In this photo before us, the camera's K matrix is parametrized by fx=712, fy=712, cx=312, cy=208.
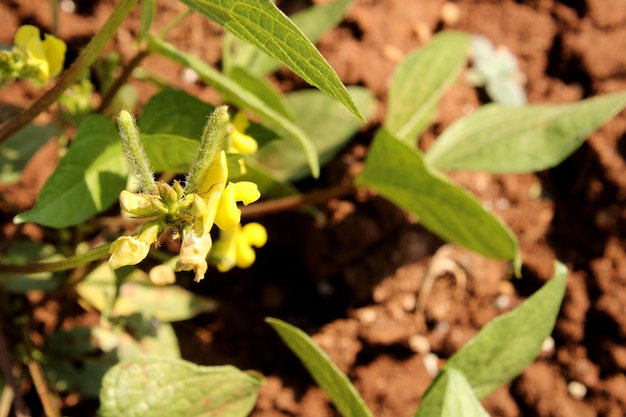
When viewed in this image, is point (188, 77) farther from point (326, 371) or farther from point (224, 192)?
point (224, 192)

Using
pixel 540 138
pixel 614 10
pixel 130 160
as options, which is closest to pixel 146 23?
pixel 130 160

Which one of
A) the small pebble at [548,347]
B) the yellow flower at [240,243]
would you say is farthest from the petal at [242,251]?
the small pebble at [548,347]

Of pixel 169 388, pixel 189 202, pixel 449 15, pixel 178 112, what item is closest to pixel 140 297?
pixel 169 388

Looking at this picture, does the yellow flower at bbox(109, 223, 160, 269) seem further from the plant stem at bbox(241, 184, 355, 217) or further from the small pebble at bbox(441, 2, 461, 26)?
the small pebble at bbox(441, 2, 461, 26)

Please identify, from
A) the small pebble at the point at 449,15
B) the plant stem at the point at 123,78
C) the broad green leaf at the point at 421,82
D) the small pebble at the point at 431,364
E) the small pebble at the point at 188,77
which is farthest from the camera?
the small pebble at the point at 449,15

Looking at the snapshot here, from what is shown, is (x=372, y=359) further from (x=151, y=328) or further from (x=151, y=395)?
(x=151, y=395)

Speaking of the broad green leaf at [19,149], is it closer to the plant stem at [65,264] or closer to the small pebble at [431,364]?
the plant stem at [65,264]
